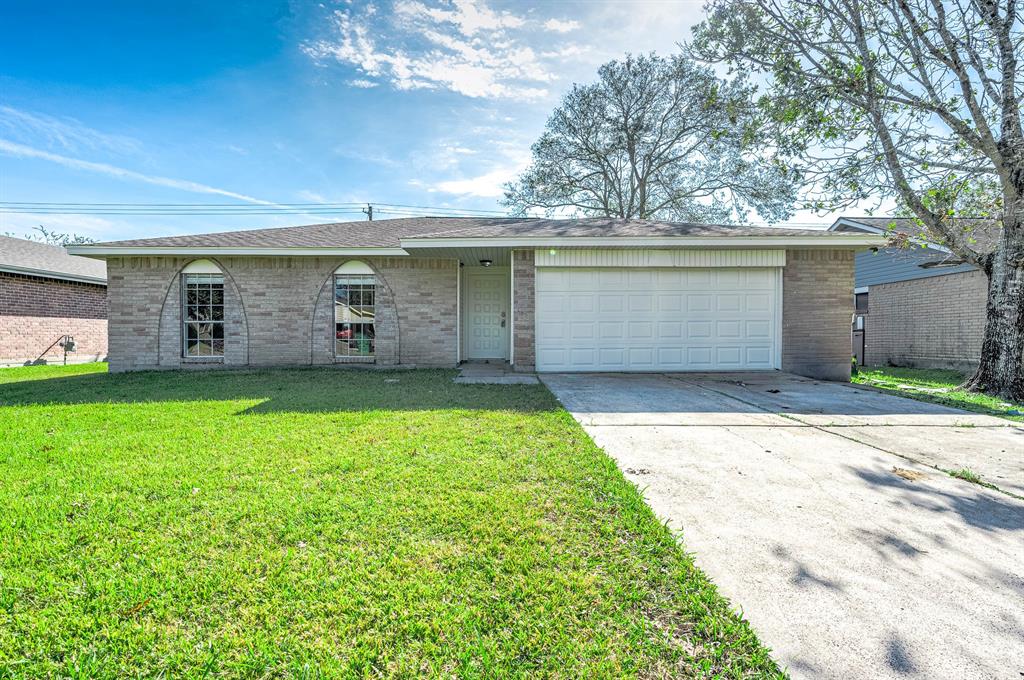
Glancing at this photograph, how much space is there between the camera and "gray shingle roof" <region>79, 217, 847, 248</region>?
9.42 meters

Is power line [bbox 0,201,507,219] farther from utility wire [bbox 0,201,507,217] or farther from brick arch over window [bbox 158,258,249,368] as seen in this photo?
brick arch over window [bbox 158,258,249,368]

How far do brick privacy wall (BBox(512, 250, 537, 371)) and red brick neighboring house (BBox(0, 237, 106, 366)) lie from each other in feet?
41.4

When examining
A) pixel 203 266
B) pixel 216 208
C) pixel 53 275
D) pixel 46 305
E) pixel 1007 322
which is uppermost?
pixel 216 208

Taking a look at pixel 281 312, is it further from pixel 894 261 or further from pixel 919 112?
pixel 894 261

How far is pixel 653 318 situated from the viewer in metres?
9.74

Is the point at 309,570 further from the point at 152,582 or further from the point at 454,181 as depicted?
the point at 454,181

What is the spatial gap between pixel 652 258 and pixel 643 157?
47.9 feet

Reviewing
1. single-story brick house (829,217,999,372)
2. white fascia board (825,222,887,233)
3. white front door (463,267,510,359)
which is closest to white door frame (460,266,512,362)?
white front door (463,267,510,359)

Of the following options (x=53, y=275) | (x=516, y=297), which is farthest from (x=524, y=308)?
(x=53, y=275)

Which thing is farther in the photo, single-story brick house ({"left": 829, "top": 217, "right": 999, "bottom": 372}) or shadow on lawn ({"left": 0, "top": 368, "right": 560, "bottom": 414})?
single-story brick house ({"left": 829, "top": 217, "right": 999, "bottom": 372})

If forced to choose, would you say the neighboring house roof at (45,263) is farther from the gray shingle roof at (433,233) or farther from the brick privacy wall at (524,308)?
the brick privacy wall at (524,308)

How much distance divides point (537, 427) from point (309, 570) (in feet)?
9.65

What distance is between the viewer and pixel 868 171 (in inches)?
354

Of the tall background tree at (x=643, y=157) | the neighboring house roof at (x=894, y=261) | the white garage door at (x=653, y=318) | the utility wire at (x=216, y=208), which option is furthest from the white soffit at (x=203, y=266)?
the utility wire at (x=216, y=208)
